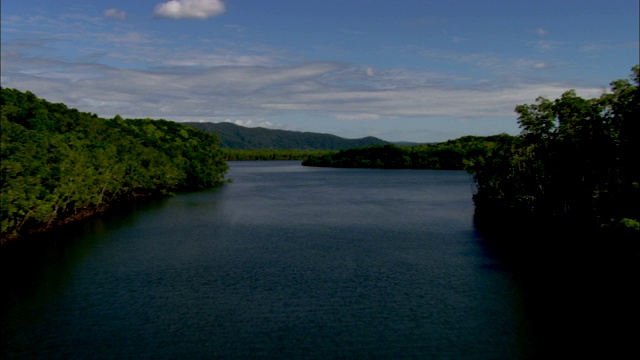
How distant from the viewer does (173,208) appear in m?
66.8

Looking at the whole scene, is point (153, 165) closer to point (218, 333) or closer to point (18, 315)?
point (18, 315)

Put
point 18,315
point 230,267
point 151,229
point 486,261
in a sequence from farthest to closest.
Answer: point 151,229 < point 486,261 < point 230,267 < point 18,315

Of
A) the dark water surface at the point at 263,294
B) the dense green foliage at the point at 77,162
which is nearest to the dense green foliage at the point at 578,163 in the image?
the dark water surface at the point at 263,294

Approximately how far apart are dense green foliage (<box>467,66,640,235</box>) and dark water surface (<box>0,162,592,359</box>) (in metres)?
6.04

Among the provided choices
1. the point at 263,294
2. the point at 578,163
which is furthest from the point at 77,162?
the point at 578,163

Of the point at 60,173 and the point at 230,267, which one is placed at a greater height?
the point at 60,173

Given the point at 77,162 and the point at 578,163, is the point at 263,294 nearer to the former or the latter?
the point at 578,163

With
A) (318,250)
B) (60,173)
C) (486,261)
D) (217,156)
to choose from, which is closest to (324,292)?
(318,250)

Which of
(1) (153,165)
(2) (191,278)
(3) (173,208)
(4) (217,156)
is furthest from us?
(4) (217,156)

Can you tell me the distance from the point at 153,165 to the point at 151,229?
33.5 m

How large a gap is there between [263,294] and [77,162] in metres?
31.5

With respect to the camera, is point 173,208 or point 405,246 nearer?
point 405,246

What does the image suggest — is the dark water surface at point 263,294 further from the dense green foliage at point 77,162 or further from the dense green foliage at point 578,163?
the dense green foliage at point 578,163

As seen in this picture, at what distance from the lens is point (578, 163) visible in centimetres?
3625
